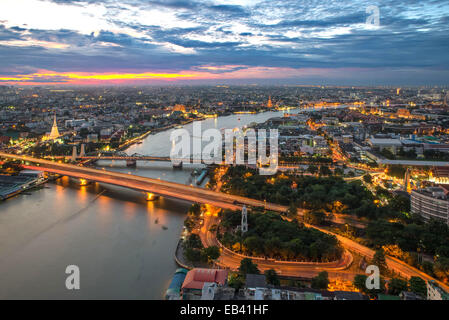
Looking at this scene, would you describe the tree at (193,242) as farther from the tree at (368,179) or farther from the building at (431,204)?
the tree at (368,179)

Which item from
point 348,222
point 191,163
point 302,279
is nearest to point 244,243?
point 302,279

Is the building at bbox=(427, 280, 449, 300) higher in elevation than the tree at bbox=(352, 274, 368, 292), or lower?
higher

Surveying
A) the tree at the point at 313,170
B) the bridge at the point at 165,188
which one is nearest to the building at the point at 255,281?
the bridge at the point at 165,188

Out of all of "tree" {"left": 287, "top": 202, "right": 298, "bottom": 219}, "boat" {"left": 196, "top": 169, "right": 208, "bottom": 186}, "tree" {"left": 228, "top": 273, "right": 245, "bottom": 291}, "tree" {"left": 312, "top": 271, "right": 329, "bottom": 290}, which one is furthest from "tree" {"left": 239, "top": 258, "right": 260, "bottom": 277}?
"boat" {"left": 196, "top": 169, "right": 208, "bottom": 186}

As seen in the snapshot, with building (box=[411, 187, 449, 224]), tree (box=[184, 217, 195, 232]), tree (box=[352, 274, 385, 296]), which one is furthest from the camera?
tree (box=[184, 217, 195, 232])

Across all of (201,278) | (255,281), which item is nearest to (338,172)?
(255,281)

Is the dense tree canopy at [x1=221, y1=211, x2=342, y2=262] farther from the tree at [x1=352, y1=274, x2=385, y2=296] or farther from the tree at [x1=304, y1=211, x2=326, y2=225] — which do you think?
the tree at [x1=352, y1=274, x2=385, y2=296]
